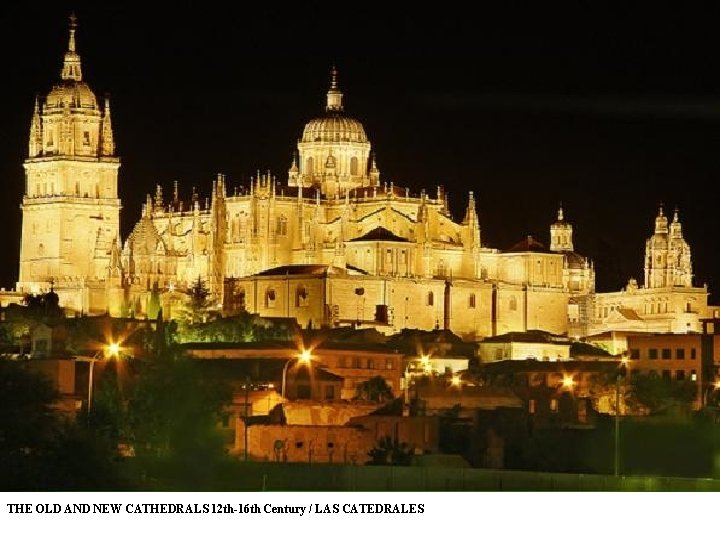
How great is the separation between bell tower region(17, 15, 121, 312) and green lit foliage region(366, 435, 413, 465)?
47489 millimetres

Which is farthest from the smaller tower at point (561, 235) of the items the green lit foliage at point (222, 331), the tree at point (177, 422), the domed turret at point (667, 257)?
the tree at point (177, 422)

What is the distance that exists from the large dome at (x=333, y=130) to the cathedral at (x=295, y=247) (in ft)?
0.16

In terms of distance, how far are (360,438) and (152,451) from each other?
8.79 metres

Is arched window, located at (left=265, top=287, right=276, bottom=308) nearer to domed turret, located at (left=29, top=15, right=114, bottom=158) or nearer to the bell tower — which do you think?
the bell tower

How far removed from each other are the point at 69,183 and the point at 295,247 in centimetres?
839

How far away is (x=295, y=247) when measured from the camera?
115 m

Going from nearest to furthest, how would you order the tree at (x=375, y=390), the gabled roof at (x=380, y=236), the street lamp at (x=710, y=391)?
the tree at (x=375, y=390) → the street lamp at (x=710, y=391) → the gabled roof at (x=380, y=236)

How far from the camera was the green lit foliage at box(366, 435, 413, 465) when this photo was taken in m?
64.3

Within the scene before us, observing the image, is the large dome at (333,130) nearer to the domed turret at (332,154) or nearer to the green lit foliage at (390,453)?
the domed turret at (332,154)

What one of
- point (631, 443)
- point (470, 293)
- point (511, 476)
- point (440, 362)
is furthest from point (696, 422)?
point (470, 293)

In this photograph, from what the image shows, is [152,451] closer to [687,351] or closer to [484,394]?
[484,394]

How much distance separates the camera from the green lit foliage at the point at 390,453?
211ft

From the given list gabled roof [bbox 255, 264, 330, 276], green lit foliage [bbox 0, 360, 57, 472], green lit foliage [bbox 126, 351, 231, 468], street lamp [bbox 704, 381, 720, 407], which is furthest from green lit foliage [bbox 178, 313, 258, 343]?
green lit foliage [bbox 0, 360, 57, 472]

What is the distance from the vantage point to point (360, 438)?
6938cm
